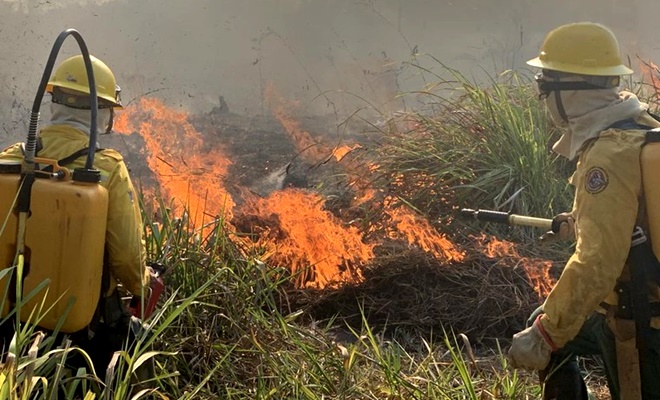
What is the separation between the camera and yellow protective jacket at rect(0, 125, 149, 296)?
3025mm

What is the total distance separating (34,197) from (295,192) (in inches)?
147

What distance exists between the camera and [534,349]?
273 cm

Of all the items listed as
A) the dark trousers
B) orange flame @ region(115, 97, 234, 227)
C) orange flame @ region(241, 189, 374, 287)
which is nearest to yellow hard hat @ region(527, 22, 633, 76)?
the dark trousers

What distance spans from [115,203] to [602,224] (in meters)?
1.74

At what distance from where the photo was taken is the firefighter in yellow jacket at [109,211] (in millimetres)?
3033

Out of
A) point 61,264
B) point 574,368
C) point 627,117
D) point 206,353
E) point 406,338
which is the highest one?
point 627,117

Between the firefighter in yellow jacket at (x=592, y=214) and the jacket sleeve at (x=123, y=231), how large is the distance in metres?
1.43

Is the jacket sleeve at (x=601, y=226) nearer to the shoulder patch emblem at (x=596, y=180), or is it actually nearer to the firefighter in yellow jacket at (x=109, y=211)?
the shoulder patch emblem at (x=596, y=180)

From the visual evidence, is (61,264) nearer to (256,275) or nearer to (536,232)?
(256,275)

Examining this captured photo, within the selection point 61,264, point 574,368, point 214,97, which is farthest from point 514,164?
point 214,97

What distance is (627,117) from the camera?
109 inches

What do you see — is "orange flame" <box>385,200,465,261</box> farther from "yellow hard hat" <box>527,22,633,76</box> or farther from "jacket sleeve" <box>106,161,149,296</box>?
"jacket sleeve" <box>106,161,149,296</box>

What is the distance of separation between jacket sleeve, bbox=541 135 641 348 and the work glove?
0.09m

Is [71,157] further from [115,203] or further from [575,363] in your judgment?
[575,363]
